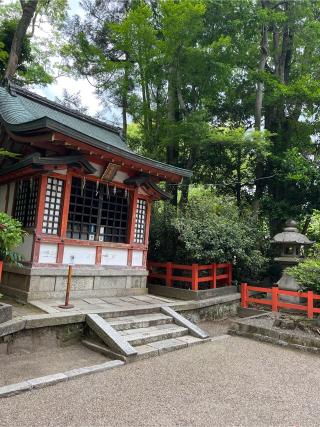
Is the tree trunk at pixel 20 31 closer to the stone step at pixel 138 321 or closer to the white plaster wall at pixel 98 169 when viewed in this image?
the white plaster wall at pixel 98 169

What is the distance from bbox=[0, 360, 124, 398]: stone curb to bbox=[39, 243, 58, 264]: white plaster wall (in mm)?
3512

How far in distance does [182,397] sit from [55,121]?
228 inches

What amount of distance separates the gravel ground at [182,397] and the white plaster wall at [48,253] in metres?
3.71

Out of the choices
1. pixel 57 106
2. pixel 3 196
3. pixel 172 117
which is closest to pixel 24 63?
pixel 57 106

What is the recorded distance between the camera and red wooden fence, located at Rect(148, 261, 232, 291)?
10.1 m

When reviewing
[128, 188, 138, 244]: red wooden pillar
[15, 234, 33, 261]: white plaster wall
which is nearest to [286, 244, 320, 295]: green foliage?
[128, 188, 138, 244]: red wooden pillar

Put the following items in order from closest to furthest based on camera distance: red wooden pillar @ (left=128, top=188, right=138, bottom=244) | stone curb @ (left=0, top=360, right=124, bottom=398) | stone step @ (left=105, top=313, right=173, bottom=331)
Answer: stone curb @ (left=0, top=360, right=124, bottom=398)
stone step @ (left=105, top=313, right=173, bottom=331)
red wooden pillar @ (left=128, top=188, right=138, bottom=244)

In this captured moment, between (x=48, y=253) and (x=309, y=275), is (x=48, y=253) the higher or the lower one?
the higher one

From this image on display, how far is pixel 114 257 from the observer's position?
31.2 ft

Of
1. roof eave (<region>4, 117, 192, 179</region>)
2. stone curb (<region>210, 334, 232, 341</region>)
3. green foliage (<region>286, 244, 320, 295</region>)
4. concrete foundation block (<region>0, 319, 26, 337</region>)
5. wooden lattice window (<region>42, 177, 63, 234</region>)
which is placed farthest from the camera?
green foliage (<region>286, 244, 320, 295</region>)

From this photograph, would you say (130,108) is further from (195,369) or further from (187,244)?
(195,369)

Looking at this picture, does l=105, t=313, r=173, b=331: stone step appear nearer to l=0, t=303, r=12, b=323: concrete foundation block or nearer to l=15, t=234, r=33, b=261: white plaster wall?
l=0, t=303, r=12, b=323: concrete foundation block

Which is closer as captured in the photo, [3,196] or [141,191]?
[3,196]

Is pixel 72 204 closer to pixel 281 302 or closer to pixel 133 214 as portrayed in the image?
pixel 133 214
